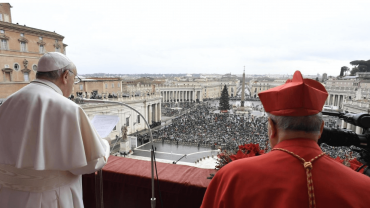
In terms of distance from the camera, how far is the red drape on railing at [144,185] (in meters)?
2.29

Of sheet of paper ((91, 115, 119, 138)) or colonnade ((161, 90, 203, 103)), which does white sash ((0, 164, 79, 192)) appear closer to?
sheet of paper ((91, 115, 119, 138))

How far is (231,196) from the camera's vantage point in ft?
3.65

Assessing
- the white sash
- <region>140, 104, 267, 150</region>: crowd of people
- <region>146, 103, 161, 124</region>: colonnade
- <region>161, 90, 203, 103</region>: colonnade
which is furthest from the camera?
<region>161, 90, 203, 103</region>: colonnade

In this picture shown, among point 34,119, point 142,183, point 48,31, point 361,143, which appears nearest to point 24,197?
point 34,119

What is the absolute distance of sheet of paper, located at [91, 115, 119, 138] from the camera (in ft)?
7.18

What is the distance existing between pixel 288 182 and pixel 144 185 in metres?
1.85

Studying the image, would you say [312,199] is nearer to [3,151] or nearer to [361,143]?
[361,143]

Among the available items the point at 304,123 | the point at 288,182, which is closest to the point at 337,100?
the point at 304,123

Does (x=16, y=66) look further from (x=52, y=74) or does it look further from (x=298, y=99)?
(x=298, y=99)

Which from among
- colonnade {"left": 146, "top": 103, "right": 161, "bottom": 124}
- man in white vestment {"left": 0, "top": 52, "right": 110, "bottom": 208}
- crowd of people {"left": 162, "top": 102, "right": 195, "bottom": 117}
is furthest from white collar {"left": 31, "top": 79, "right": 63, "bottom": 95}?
crowd of people {"left": 162, "top": 102, "right": 195, "bottom": 117}

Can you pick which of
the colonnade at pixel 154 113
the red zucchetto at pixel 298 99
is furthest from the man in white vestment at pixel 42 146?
the colonnade at pixel 154 113

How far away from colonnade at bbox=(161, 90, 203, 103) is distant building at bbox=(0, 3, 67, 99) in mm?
41275

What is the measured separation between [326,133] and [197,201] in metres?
1.42

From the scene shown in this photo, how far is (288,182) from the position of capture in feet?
3.34
